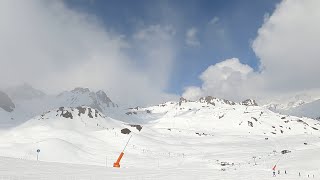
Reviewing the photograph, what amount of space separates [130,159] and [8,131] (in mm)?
98297

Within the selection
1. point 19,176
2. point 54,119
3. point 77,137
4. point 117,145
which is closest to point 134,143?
point 117,145

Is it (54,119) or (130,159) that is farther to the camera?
(54,119)

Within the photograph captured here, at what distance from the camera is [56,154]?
302 feet

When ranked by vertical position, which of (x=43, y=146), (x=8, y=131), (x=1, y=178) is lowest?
(x=1, y=178)

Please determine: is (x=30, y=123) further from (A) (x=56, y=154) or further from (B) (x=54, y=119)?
(A) (x=56, y=154)

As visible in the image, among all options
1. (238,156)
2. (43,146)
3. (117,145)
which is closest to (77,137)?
(117,145)

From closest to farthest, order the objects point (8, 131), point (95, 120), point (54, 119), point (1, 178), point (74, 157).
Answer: point (1, 178)
point (74, 157)
point (8, 131)
point (54, 119)
point (95, 120)

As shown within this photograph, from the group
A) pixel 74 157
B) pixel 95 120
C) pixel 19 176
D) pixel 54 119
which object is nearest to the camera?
pixel 19 176

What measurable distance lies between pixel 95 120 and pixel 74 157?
10771 centimetres

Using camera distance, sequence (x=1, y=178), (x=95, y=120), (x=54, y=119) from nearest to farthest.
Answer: (x=1, y=178)
(x=54, y=119)
(x=95, y=120)

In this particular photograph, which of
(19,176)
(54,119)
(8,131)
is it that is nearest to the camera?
(19,176)

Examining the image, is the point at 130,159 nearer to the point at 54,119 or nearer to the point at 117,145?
the point at 117,145

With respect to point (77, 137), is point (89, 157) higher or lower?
lower

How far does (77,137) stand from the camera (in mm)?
129750
